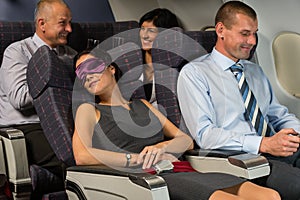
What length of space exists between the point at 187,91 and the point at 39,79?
27.3 inches

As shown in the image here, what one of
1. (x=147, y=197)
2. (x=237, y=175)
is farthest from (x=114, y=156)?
(x=237, y=175)

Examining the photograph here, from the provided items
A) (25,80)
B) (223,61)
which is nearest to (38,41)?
(25,80)

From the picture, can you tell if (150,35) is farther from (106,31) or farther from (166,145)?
(166,145)

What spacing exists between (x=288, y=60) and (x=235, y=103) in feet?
3.26

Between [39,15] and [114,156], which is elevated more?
[39,15]

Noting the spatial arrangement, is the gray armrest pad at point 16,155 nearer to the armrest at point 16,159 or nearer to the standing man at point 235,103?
the armrest at point 16,159

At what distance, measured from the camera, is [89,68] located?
2312 millimetres

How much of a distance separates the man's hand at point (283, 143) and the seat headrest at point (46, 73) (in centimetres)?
96

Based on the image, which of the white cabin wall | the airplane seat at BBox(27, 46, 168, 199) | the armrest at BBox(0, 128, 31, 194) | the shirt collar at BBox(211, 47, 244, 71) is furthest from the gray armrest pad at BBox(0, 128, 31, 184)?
the white cabin wall

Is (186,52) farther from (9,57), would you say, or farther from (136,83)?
(9,57)

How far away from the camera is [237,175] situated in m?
2.13

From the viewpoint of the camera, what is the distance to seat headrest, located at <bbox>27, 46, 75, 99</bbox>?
239cm

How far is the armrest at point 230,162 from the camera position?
6.84ft

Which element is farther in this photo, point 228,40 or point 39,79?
point 228,40
